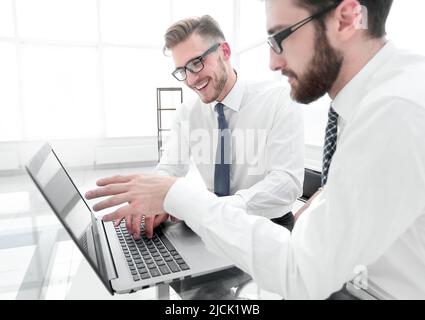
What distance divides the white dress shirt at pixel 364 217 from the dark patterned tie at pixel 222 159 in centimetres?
90

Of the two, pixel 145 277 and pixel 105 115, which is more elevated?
pixel 105 115

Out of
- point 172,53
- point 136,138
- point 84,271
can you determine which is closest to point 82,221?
point 84,271

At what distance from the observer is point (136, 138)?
6.34m

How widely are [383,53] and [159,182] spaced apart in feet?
1.97

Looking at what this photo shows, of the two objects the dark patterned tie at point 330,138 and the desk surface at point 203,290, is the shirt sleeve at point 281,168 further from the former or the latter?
the desk surface at point 203,290

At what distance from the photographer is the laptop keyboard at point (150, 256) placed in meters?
0.77

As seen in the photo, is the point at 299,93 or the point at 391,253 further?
the point at 299,93

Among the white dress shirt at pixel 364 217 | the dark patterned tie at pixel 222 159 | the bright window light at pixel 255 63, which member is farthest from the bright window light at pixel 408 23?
the white dress shirt at pixel 364 217

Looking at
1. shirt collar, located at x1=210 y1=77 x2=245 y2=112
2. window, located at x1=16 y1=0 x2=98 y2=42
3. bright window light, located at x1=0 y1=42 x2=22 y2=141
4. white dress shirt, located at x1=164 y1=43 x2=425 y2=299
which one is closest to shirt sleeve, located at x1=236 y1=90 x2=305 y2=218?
shirt collar, located at x1=210 y1=77 x2=245 y2=112

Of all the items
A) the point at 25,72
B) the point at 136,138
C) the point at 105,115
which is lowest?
the point at 136,138

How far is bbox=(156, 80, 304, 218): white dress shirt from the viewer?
1460 millimetres

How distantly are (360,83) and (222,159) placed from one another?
3.26ft

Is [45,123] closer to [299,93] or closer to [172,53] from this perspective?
[172,53]
